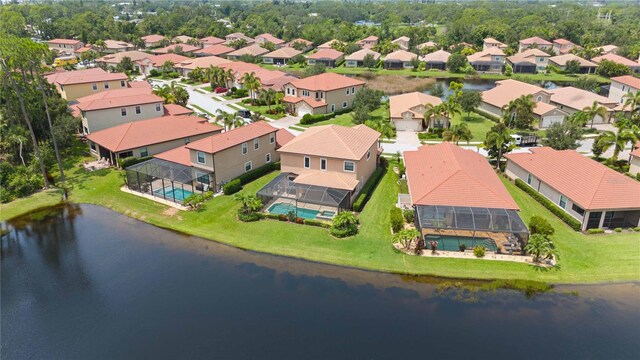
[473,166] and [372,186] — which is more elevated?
[473,166]

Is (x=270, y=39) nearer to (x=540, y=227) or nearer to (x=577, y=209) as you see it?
(x=577, y=209)

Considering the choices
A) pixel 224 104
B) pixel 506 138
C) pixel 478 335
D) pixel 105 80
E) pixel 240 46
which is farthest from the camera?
pixel 240 46

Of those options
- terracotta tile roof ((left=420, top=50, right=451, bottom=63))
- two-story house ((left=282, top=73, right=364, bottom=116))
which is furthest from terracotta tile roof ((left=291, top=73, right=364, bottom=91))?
terracotta tile roof ((left=420, top=50, right=451, bottom=63))

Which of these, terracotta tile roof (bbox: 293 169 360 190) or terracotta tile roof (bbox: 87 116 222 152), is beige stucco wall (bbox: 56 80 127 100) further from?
terracotta tile roof (bbox: 293 169 360 190)

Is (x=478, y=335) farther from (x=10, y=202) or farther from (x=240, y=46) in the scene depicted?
(x=240, y=46)

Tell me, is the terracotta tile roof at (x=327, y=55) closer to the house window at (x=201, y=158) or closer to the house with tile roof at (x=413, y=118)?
the house with tile roof at (x=413, y=118)

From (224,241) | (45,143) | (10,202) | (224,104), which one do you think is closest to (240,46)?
(224,104)

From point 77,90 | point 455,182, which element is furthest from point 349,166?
point 77,90
